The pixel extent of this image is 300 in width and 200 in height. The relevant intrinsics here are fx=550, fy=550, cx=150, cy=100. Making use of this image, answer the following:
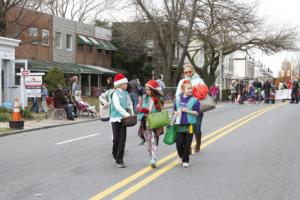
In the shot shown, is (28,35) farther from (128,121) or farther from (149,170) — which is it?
(149,170)

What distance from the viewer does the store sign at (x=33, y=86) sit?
74.8 feet

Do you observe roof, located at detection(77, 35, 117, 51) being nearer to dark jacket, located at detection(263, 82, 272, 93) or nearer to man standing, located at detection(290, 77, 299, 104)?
dark jacket, located at detection(263, 82, 272, 93)

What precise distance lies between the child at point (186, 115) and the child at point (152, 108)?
0.39 metres

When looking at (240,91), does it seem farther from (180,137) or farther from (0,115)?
(180,137)

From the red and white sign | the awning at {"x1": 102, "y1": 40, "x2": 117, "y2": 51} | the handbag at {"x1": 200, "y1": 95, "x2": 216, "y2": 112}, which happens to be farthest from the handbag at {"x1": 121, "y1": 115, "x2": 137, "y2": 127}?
the awning at {"x1": 102, "y1": 40, "x2": 117, "y2": 51}

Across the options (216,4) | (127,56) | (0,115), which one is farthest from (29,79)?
(127,56)

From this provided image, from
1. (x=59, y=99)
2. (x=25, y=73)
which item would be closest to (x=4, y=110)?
(x=25, y=73)

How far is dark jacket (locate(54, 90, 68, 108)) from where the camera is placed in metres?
20.8

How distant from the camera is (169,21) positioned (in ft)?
148

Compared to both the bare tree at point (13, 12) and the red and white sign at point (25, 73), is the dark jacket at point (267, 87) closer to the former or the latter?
the bare tree at point (13, 12)

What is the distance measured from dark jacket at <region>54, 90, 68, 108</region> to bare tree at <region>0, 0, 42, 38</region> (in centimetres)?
1372

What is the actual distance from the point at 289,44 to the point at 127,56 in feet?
49.2

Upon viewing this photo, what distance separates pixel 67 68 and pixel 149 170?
32551 mm

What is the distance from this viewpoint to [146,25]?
45562 mm
